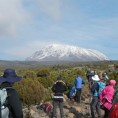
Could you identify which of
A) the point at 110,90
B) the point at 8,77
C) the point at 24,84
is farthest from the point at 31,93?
the point at 8,77

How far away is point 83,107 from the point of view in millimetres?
17984

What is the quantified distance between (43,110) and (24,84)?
137 cm

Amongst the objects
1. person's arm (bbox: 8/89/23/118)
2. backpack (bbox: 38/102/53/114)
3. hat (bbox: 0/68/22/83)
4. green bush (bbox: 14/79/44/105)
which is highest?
hat (bbox: 0/68/22/83)

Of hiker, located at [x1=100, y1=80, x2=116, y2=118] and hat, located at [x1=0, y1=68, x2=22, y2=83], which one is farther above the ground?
hat, located at [x1=0, y1=68, x2=22, y2=83]

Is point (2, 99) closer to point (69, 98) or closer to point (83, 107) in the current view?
point (83, 107)

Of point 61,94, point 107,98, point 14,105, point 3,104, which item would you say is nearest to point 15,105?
point 14,105

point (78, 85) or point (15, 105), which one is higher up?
point (15, 105)

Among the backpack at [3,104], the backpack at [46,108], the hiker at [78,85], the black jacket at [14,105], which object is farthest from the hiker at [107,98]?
the hiker at [78,85]

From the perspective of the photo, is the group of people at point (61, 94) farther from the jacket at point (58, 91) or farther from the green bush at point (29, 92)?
the green bush at point (29, 92)

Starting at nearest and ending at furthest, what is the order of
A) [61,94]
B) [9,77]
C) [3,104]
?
[3,104] < [9,77] < [61,94]

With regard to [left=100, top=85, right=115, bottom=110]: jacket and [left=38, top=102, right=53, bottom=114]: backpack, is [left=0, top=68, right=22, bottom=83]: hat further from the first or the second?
[left=38, top=102, right=53, bottom=114]: backpack

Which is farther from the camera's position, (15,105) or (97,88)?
(97,88)

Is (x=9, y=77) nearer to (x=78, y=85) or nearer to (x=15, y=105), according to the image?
(x=15, y=105)

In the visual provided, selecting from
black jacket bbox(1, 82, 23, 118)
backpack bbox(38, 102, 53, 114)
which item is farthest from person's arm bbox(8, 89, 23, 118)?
backpack bbox(38, 102, 53, 114)
